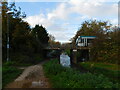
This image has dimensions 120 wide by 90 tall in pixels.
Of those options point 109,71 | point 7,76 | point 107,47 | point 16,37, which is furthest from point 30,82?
point 107,47

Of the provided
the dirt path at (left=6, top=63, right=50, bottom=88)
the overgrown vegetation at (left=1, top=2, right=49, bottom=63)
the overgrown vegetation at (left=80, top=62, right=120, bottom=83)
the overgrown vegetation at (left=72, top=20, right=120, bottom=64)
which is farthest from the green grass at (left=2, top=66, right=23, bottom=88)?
the overgrown vegetation at (left=72, top=20, right=120, bottom=64)

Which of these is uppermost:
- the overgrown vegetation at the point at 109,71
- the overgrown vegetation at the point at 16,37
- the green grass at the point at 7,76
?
the overgrown vegetation at the point at 16,37

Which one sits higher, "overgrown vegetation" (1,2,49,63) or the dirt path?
"overgrown vegetation" (1,2,49,63)

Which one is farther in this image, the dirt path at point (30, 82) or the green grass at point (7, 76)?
the green grass at point (7, 76)

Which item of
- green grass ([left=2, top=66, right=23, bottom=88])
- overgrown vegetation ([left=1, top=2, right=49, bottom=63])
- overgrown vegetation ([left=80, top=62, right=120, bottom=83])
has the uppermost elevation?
overgrown vegetation ([left=1, top=2, right=49, bottom=63])

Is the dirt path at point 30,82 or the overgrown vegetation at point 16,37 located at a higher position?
the overgrown vegetation at point 16,37

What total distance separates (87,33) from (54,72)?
44.7 metres

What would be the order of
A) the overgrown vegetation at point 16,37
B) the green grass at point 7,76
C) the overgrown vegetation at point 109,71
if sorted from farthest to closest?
1. the overgrown vegetation at point 16,37
2. the overgrown vegetation at point 109,71
3. the green grass at point 7,76

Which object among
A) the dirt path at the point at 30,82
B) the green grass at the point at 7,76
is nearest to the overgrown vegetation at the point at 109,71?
the dirt path at the point at 30,82

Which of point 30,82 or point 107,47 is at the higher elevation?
point 107,47

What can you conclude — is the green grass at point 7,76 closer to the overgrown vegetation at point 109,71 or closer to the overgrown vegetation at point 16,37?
the overgrown vegetation at point 109,71

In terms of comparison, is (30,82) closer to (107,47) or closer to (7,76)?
(7,76)

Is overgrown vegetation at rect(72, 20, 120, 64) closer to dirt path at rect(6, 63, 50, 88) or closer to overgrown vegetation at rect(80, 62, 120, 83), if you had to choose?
overgrown vegetation at rect(80, 62, 120, 83)

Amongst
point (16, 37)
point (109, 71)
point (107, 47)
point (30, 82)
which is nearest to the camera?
point (30, 82)
